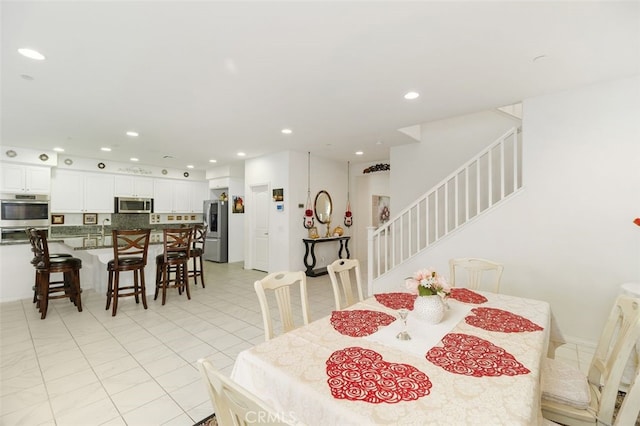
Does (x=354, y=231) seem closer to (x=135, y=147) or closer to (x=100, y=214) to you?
(x=135, y=147)

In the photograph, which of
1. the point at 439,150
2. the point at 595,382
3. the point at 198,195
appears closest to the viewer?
the point at 595,382

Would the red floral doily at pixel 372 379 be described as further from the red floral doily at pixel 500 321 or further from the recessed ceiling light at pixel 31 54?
the recessed ceiling light at pixel 31 54

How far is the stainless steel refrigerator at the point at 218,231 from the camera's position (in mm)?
7547

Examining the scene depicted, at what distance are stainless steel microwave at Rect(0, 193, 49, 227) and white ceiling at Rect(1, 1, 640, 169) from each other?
1676 mm

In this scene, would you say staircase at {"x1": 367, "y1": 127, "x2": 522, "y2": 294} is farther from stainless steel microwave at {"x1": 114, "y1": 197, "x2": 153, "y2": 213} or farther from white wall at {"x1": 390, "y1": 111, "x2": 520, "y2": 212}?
stainless steel microwave at {"x1": 114, "y1": 197, "x2": 153, "y2": 213}

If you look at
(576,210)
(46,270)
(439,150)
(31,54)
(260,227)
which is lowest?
(46,270)

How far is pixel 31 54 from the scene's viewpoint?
2223 millimetres

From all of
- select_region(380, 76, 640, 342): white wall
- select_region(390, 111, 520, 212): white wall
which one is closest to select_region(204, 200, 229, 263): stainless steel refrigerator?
select_region(390, 111, 520, 212): white wall

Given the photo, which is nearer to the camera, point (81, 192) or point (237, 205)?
point (81, 192)

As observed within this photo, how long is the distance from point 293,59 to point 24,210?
5934mm

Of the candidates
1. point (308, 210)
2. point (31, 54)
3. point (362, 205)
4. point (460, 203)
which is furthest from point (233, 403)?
point (362, 205)

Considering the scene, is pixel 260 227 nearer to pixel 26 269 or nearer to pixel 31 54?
pixel 26 269

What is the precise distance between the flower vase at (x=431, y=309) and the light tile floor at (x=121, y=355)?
5.35ft

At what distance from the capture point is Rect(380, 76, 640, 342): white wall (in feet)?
9.00
